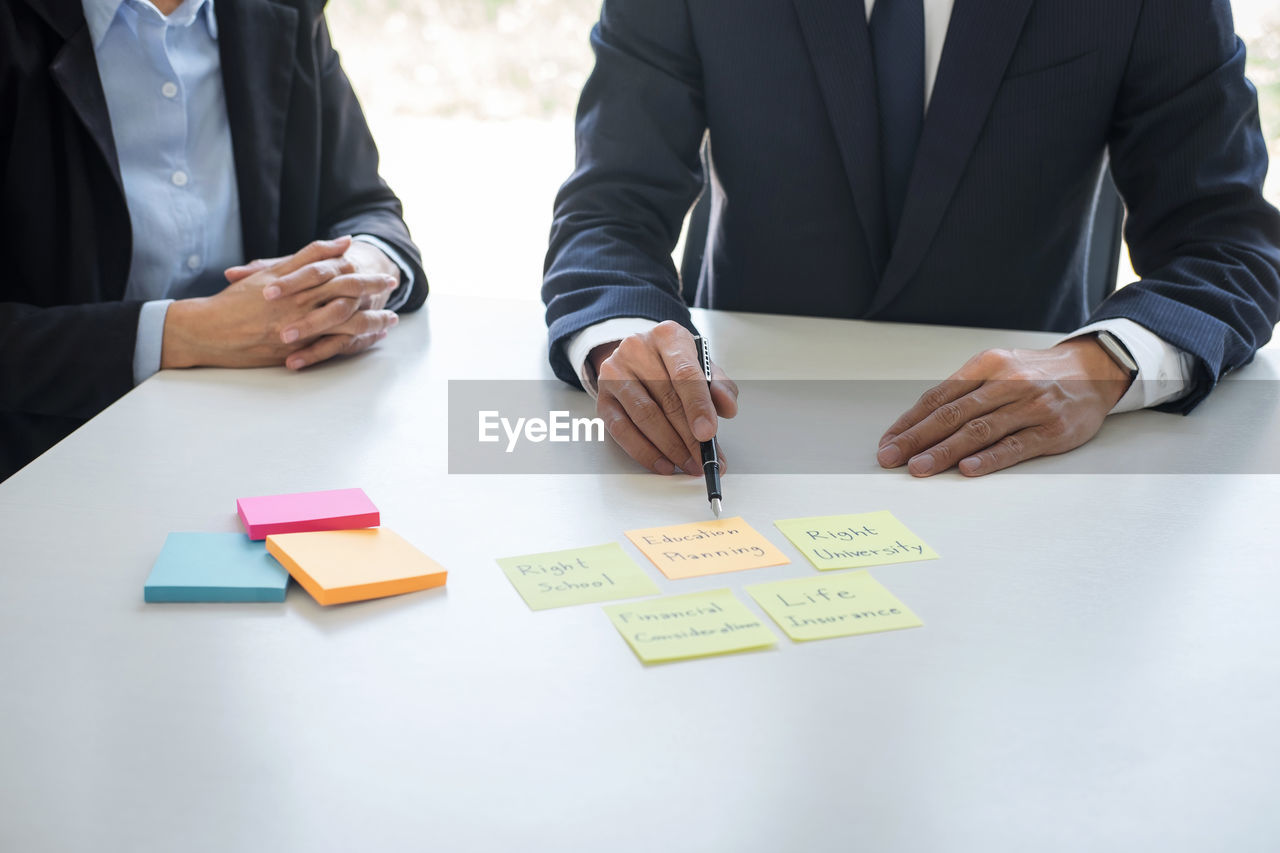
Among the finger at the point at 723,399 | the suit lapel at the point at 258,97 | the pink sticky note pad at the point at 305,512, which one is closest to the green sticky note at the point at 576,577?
the pink sticky note pad at the point at 305,512

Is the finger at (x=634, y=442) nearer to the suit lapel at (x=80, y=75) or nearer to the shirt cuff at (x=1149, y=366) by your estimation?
the shirt cuff at (x=1149, y=366)

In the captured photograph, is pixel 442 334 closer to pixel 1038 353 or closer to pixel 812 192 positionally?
pixel 812 192

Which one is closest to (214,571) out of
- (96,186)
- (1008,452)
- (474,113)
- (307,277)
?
(307,277)

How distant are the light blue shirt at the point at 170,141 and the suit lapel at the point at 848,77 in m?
0.61

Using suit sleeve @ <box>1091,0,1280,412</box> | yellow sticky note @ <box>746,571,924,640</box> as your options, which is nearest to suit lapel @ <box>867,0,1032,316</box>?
suit sleeve @ <box>1091,0,1280,412</box>

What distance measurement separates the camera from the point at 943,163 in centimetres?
142

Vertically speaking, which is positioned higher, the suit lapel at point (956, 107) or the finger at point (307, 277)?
the suit lapel at point (956, 107)

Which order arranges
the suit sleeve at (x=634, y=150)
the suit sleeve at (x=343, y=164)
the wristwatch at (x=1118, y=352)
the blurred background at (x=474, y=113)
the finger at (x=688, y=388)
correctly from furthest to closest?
the blurred background at (x=474, y=113) → the suit sleeve at (x=343, y=164) → the suit sleeve at (x=634, y=150) → the wristwatch at (x=1118, y=352) → the finger at (x=688, y=388)

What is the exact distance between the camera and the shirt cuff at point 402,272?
1.46 m

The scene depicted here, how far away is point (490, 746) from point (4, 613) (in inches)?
14.7

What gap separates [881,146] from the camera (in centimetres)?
146

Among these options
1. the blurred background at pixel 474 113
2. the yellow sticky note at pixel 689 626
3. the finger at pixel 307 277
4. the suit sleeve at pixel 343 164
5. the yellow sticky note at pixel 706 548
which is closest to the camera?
the yellow sticky note at pixel 689 626

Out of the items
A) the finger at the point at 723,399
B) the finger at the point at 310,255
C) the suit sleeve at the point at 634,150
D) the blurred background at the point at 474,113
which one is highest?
the suit sleeve at the point at 634,150

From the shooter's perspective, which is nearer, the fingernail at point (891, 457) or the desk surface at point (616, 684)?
the desk surface at point (616, 684)
